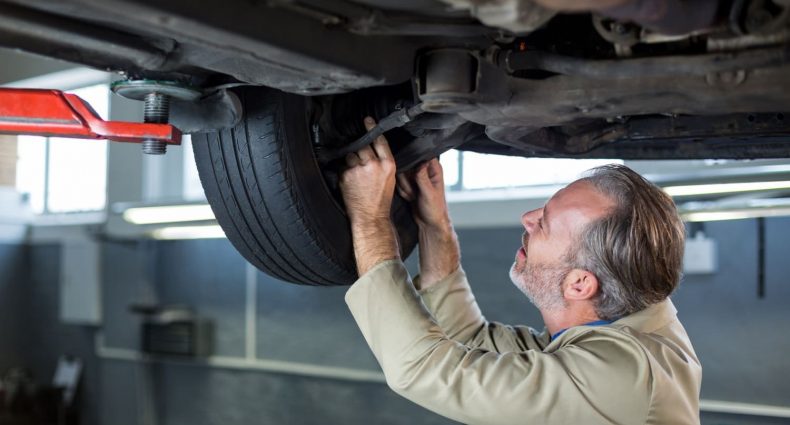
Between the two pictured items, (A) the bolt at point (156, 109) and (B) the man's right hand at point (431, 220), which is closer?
(A) the bolt at point (156, 109)

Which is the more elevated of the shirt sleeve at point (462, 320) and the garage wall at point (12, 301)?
the shirt sleeve at point (462, 320)

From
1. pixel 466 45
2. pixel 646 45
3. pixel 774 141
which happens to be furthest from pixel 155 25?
pixel 774 141

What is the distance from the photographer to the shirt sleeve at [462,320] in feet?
5.99

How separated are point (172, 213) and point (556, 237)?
4.26 meters

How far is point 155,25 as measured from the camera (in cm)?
87

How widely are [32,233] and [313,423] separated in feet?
12.1

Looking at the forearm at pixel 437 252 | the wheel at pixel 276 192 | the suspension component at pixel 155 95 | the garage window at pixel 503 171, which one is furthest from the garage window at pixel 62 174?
the suspension component at pixel 155 95

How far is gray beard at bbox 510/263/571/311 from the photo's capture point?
1577 millimetres

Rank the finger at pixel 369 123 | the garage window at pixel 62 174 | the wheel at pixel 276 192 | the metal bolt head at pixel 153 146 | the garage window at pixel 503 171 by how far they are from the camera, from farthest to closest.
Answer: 1. the garage window at pixel 62 174
2. the garage window at pixel 503 171
3. the finger at pixel 369 123
4. the wheel at pixel 276 192
5. the metal bolt head at pixel 153 146

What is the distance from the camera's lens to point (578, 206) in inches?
62.0

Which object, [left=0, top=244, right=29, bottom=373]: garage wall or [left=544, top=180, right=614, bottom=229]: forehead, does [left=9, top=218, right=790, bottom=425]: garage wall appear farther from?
[left=544, top=180, right=614, bottom=229]: forehead

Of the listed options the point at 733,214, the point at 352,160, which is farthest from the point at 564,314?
the point at 733,214

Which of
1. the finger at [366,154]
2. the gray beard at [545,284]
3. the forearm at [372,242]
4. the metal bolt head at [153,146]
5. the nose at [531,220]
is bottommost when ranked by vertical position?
the gray beard at [545,284]

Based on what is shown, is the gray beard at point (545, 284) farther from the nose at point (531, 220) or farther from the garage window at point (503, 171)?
the garage window at point (503, 171)
